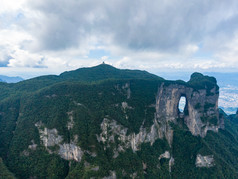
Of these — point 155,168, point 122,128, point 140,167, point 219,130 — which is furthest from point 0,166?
point 219,130

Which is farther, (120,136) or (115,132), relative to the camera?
(120,136)

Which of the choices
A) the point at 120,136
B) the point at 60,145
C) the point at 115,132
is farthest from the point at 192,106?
the point at 60,145

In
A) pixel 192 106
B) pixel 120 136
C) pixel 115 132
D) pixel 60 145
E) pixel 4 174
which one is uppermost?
pixel 192 106

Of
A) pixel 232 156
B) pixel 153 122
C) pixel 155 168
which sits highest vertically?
pixel 153 122

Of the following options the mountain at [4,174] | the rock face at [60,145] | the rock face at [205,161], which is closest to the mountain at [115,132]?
the rock face at [205,161]

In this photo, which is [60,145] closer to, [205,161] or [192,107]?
[205,161]

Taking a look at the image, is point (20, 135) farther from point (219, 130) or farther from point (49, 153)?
point (219, 130)

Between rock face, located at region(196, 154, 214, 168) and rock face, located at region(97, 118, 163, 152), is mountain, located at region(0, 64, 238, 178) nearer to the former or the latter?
rock face, located at region(196, 154, 214, 168)

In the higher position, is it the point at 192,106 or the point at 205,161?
the point at 192,106
